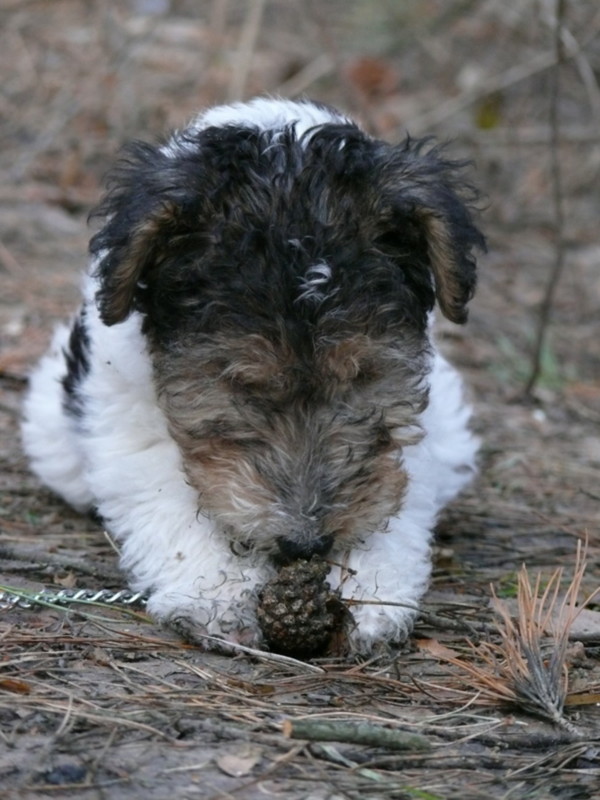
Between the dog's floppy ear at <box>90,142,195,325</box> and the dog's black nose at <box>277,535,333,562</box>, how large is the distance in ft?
3.78

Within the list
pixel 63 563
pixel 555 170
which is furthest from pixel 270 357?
pixel 555 170

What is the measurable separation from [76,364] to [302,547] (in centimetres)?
197

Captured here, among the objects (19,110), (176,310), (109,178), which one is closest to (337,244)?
(176,310)

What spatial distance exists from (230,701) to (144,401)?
166 centimetres

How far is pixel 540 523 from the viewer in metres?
6.35

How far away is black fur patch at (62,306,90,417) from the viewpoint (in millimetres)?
5699

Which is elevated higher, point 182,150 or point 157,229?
point 182,150

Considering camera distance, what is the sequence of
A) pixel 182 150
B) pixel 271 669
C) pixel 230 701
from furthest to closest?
pixel 182 150, pixel 271 669, pixel 230 701

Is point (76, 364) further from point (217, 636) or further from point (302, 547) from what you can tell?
point (302, 547)

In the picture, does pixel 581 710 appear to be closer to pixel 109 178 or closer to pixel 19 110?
pixel 109 178

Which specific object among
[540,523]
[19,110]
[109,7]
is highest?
[109,7]

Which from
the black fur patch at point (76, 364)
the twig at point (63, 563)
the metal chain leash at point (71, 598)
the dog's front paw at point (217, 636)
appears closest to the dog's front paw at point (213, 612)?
the dog's front paw at point (217, 636)

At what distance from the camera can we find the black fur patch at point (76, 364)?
18.7ft

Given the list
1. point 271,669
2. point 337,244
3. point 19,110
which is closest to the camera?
point 271,669
